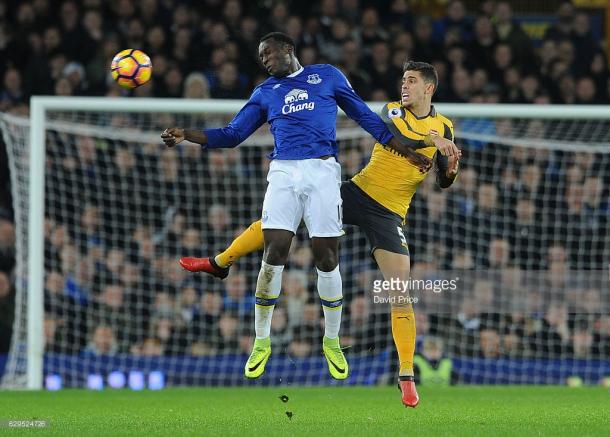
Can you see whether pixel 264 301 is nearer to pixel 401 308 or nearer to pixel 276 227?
pixel 276 227

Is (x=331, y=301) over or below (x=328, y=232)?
below

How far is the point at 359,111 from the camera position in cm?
859

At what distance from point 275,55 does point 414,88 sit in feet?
3.57

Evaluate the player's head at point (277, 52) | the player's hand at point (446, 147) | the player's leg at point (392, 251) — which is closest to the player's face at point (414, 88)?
the player's hand at point (446, 147)

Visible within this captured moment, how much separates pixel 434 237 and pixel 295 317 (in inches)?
72.5

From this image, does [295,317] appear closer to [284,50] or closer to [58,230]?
[58,230]

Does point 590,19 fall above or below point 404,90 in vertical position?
above

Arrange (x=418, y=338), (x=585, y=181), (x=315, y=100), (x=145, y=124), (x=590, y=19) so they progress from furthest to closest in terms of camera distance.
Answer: (x=590, y=19) → (x=145, y=124) → (x=585, y=181) → (x=418, y=338) → (x=315, y=100)

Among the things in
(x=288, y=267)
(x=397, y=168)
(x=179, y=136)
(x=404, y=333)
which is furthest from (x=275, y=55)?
(x=288, y=267)

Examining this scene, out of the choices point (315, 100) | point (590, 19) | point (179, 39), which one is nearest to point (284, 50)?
point (315, 100)

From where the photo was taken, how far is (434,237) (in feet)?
45.1

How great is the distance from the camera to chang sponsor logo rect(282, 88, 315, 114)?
8414 millimetres

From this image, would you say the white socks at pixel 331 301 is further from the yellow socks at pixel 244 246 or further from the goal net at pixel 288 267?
the goal net at pixel 288 267

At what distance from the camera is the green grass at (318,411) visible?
24.1 feet
